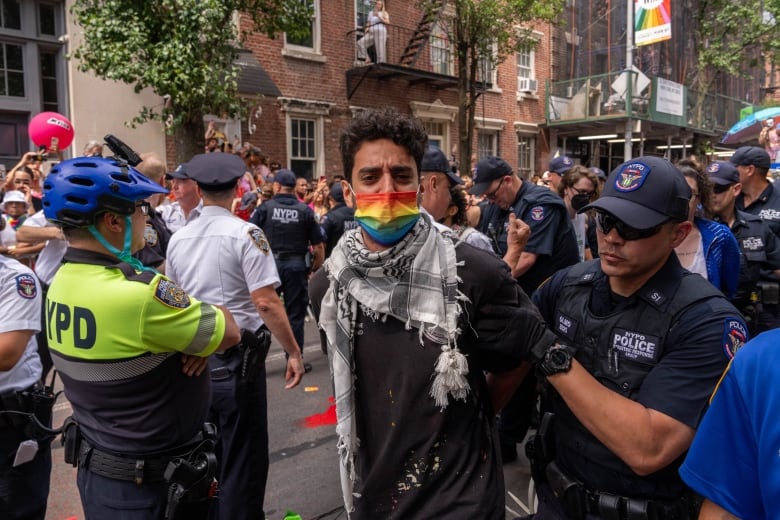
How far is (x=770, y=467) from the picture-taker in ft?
3.51

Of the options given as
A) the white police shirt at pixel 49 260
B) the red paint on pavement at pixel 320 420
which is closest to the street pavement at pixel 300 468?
the red paint on pavement at pixel 320 420

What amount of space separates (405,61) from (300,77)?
355 cm

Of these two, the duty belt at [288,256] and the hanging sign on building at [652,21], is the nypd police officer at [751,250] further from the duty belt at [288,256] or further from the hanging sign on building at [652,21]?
the hanging sign on building at [652,21]

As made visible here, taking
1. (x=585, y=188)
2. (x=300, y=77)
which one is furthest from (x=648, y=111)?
(x=585, y=188)

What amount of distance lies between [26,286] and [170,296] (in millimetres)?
941

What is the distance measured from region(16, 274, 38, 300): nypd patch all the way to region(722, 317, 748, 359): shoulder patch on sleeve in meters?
2.77

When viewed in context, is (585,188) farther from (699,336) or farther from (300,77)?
(300,77)

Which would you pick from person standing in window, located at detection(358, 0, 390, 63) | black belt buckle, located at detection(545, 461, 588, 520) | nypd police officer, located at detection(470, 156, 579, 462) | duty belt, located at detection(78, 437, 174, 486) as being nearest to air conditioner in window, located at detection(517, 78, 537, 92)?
person standing in window, located at detection(358, 0, 390, 63)

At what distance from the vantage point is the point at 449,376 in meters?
1.62

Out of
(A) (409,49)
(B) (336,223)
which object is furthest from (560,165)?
(A) (409,49)

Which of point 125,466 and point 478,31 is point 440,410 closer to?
point 125,466

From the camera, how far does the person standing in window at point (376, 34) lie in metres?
15.1

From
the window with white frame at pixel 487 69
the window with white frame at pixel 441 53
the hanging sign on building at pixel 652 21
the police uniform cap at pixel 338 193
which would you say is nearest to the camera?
the police uniform cap at pixel 338 193

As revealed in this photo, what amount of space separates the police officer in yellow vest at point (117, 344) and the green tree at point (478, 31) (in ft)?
46.9
